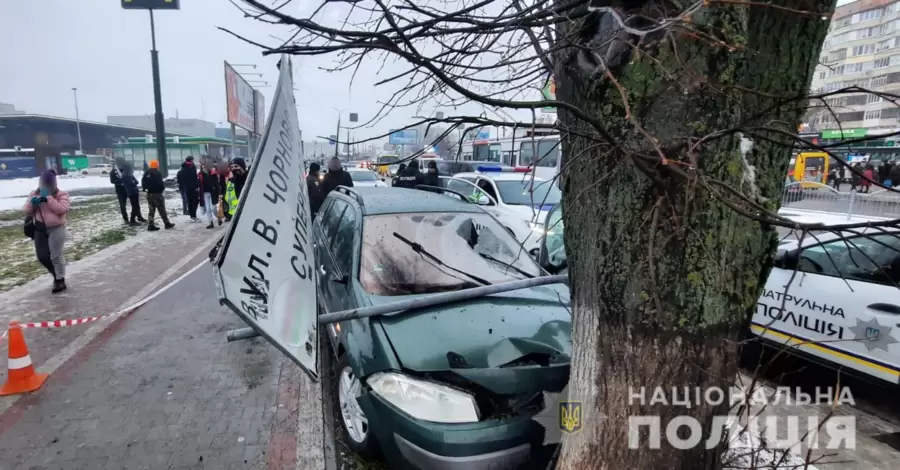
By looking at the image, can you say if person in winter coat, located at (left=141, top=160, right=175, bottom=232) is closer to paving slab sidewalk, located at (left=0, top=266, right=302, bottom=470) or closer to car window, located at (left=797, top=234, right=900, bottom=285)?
paving slab sidewalk, located at (left=0, top=266, right=302, bottom=470)

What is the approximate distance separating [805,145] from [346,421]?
311 cm

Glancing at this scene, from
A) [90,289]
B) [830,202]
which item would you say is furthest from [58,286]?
[830,202]

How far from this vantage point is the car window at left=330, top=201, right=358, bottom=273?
388cm

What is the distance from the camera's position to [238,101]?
886 inches

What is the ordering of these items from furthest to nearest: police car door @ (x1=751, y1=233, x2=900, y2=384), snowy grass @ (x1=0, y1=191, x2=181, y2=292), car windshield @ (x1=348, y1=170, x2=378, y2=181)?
car windshield @ (x1=348, y1=170, x2=378, y2=181)
snowy grass @ (x1=0, y1=191, x2=181, y2=292)
police car door @ (x1=751, y1=233, x2=900, y2=384)

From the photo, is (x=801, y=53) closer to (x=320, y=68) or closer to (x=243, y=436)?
(x=320, y=68)

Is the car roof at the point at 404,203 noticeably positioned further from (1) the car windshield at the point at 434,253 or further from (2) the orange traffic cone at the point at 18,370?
(2) the orange traffic cone at the point at 18,370

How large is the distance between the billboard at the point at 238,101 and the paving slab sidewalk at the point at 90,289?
11.7 m

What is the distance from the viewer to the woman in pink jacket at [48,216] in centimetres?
595

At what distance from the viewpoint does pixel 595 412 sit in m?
1.90

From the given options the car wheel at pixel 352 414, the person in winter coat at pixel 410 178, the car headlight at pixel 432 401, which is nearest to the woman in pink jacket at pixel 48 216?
→ the car wheel at pixel 352 414

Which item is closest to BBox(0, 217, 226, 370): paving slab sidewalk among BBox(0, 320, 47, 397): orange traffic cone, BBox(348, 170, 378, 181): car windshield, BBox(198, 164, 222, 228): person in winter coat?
BBox(0, 320, 47, 397): orange traffic cone

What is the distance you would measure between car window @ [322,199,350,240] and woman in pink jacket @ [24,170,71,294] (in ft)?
10.8

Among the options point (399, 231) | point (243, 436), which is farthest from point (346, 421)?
point (399, 231)
